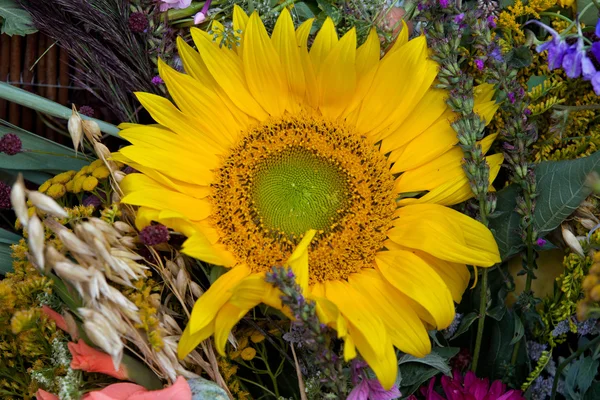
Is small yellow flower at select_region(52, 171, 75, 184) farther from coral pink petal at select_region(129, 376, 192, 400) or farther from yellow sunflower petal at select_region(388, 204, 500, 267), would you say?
yellow sunflower petal at select_region(388, 204, 500, 267)

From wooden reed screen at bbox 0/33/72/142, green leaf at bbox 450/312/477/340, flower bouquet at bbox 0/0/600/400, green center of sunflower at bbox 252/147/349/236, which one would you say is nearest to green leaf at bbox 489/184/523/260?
flower bouquet at bbox 0/0/600/400

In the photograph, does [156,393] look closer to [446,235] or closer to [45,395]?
[45,395]

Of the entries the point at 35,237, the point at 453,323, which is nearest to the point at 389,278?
the point at 453,323

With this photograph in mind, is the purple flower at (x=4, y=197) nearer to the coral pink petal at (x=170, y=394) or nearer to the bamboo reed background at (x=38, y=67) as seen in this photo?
the bamboo reed background at (x=38, y=67)

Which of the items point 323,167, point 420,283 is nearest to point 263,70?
point 323,167

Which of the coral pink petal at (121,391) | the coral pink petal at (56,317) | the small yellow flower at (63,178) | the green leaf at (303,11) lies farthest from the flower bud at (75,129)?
the green leaf at (303,11)

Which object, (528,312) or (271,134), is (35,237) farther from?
(528,312)
